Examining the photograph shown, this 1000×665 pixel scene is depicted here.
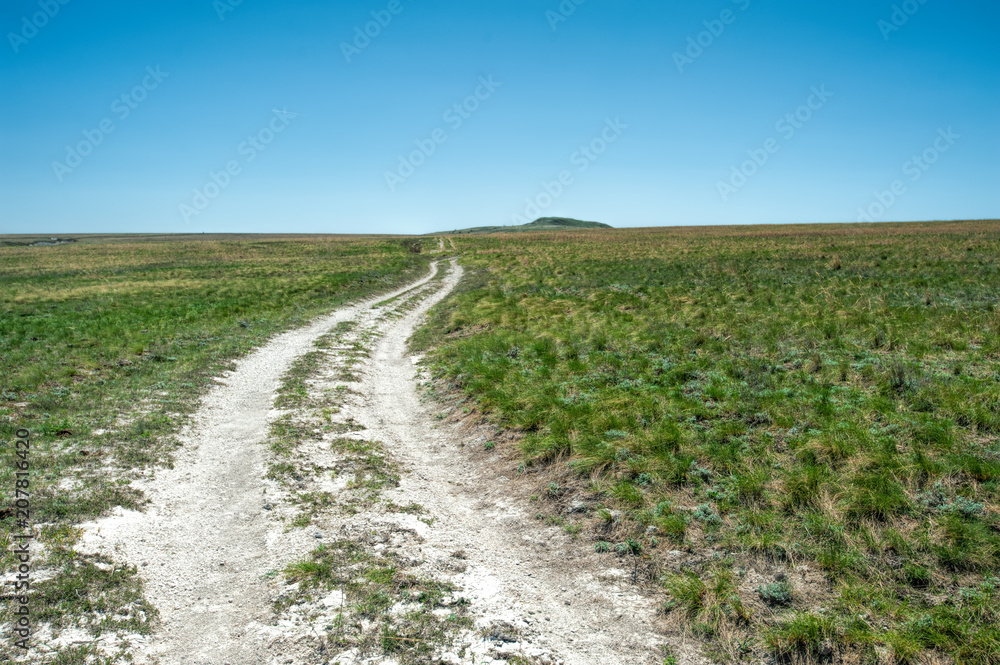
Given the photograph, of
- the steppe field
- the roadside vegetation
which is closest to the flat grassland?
the steppe field

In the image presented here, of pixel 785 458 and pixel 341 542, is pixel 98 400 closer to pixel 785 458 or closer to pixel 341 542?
pixel 341 542

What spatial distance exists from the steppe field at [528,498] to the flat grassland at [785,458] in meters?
0.04

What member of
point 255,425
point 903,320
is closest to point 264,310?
point 255,425

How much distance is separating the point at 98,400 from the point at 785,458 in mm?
13268

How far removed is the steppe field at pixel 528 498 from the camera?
4680 millimetres

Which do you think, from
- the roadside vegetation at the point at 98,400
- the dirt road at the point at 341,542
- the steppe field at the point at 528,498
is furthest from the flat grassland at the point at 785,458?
the roadside vegetation at the point at 98,400

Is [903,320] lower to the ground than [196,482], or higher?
higher

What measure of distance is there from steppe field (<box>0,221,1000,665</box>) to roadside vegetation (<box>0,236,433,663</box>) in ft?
0.18

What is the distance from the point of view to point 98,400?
11055mm

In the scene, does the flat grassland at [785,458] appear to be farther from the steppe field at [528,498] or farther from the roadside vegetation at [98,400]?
the roadside vegetation at [98,400]

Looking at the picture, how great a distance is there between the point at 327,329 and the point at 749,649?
18.6 metres

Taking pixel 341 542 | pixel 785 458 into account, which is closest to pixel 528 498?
pixel 341 542

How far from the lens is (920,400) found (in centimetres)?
859

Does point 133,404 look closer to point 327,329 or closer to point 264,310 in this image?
point 327,329
